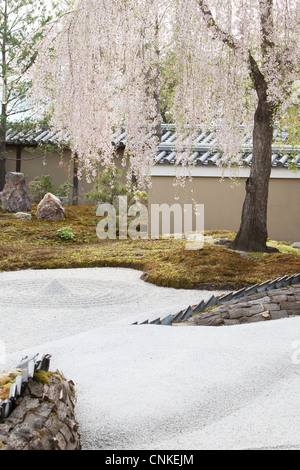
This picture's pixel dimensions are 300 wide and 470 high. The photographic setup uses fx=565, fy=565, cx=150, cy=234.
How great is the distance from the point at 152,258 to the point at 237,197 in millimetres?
4021

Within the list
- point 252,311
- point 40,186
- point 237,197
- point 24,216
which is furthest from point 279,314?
point 40,186

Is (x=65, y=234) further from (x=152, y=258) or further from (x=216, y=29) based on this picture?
(x=216, y=29)

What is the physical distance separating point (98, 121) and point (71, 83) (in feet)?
1.79

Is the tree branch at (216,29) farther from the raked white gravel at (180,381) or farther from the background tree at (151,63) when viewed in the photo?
the raked white gravel at (180,381)

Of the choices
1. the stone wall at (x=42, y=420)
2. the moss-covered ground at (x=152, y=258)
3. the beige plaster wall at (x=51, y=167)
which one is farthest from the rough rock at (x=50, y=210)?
the stone wall at (x=42, y=420)

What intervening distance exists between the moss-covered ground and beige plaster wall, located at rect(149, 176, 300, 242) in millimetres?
1093

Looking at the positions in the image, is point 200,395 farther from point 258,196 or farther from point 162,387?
point 258,196

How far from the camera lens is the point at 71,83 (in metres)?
6.65

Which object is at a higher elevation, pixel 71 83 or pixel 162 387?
pixel 71 83

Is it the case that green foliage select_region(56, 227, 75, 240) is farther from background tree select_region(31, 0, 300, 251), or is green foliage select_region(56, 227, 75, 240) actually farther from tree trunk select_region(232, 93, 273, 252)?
background tree select_region(31, 0, 300, 251)

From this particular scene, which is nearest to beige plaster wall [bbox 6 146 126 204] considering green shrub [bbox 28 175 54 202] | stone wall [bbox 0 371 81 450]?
green shrub [bbox 28 175 54 202]

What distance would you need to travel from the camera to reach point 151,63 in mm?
6707

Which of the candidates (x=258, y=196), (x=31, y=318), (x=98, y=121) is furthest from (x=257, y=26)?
(x=31, y=318)

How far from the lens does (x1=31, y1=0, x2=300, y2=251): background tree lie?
19.6 ft
